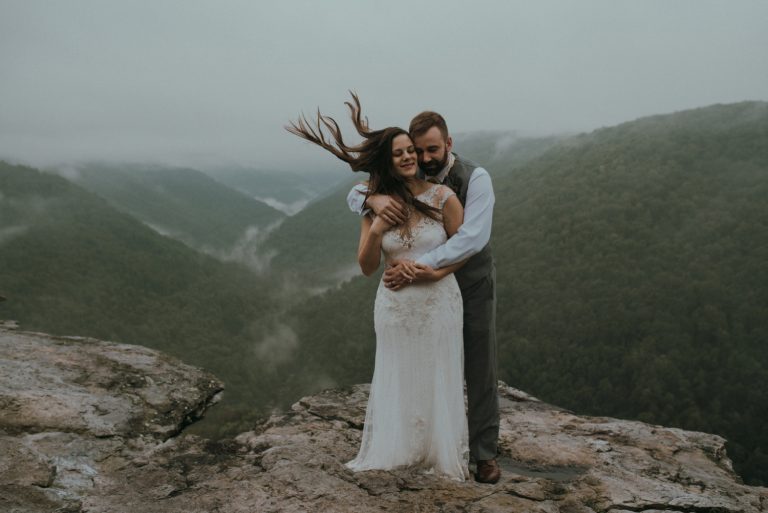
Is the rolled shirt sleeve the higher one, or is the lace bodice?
the rolled shirt sleeve

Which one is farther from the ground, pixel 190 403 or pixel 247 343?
pixel 190 403

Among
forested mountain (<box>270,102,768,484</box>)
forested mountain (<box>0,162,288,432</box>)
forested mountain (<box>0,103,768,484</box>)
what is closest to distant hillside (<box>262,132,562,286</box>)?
forested mountain (<box>0,103,768,484</box>)

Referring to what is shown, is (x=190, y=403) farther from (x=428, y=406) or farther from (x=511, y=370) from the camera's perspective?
(x=511, y=370)

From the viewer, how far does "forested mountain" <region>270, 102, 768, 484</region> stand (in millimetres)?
61500

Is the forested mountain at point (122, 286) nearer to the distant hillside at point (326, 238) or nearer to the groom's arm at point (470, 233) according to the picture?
the distant hillside at point (326, 238)

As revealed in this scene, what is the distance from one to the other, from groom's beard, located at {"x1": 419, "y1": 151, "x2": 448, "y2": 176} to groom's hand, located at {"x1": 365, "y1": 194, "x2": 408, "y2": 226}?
0.31 meters

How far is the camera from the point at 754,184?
8988cm

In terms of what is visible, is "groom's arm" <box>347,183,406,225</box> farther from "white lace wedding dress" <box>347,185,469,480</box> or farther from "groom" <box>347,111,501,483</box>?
"white lace wedding dress" <box>347,185,469,480</box>

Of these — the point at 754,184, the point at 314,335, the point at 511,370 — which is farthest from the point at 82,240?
the point at 754,184

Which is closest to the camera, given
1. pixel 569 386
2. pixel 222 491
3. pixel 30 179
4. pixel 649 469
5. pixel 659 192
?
pixel 222 491

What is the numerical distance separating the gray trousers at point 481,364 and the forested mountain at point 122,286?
60.0m

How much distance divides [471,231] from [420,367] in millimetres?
984

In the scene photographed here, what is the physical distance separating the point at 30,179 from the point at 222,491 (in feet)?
471

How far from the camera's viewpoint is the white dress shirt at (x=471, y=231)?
11.0ft
